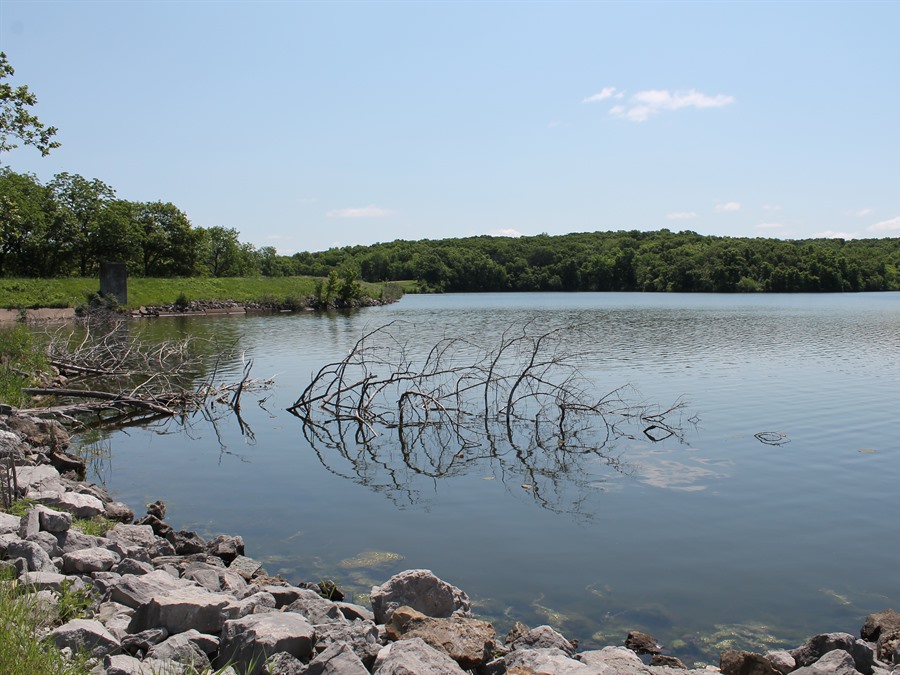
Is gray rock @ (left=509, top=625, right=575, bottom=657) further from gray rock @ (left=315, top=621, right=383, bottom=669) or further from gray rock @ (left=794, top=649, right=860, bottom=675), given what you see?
gray rock @ (left=794, top=649, right=860, bottom=675)

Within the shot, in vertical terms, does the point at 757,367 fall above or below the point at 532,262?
below

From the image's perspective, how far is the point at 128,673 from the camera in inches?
210

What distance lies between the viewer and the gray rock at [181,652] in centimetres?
585

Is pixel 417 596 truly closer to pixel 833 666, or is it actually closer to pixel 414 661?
pixel 414 661

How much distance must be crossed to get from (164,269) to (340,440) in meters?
74.0

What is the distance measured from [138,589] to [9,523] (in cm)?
244

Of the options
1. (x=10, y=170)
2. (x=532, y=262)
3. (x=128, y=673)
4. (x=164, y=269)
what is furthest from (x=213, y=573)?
(x=532, y=262)

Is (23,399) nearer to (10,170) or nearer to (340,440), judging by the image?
(340,440)

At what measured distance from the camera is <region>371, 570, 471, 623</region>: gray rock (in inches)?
314

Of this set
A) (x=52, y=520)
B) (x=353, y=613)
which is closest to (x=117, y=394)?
(x=52, y=520)

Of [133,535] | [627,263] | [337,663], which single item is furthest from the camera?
[627,263]

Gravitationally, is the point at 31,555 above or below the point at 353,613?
above

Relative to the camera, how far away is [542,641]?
7.31m

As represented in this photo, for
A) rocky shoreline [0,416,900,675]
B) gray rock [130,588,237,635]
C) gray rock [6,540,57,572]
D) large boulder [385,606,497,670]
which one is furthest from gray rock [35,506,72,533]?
large boulder [385,606,497,670]
